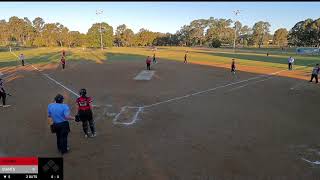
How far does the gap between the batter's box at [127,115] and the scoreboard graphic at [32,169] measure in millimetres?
6707

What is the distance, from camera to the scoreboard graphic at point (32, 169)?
526 cm

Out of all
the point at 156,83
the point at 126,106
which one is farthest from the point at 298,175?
the point at 156,83

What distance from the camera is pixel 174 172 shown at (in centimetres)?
775

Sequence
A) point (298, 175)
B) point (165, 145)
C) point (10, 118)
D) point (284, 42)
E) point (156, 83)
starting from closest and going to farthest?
point (298, 175) < point (165, 145) < point (10, 118) < point (156, 83) < point (284, 42)

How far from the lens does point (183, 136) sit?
1063 centimetres

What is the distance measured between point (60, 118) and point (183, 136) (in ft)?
13.9

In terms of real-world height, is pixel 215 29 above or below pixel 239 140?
above

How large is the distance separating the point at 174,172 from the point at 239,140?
3.39 meters

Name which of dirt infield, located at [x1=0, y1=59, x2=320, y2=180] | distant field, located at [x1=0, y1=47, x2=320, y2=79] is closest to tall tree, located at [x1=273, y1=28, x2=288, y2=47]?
distant field, located at [x1=0, y1=47, x2=320, y2=79]

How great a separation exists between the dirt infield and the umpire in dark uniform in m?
0.39

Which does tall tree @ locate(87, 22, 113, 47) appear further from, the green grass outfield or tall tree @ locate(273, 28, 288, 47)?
tall tree @ locate(273, 28, 288, 47)

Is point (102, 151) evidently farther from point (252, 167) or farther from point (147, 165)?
point (252, 167)

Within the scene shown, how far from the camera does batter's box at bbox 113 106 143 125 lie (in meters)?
12.5

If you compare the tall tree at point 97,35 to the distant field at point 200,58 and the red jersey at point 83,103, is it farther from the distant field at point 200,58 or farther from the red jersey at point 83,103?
the red jersey at point 83,103
